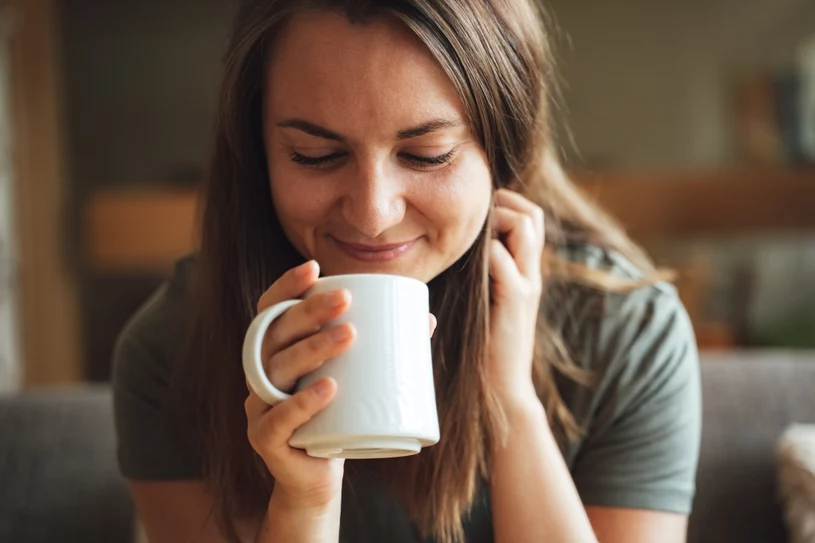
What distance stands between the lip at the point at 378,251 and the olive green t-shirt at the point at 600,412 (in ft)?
0.99

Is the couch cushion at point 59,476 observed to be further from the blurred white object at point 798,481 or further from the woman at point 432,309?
the blurred white object at point 798,481

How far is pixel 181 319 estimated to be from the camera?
115cm

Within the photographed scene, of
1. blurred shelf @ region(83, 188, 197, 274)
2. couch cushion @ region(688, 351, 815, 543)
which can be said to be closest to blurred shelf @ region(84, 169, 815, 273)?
blurred shelf @ region(83, 188, 197, 274)

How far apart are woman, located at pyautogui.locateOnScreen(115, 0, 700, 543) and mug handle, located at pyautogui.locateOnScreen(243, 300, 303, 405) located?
0.04 ft

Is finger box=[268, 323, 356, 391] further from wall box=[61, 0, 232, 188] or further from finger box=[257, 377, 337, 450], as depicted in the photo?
wall box=[61, 0, 232, 188]

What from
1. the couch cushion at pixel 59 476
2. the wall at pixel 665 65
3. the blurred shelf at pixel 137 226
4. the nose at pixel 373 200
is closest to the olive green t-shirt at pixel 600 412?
the couch cushion at pixel 59 476

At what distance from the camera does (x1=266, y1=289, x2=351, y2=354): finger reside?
725 millimetres

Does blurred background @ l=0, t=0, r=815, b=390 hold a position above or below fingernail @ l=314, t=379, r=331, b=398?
above

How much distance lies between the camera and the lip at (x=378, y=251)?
91 cm

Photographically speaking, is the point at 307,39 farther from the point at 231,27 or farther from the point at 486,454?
the point at 486,454

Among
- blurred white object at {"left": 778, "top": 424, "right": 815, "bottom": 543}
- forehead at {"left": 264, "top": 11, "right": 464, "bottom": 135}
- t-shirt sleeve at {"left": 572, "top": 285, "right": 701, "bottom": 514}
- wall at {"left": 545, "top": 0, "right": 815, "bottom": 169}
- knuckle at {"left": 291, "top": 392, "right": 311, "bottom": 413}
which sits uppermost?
wall at {"left": 545, "top": 0, "right": 815, "bottom": 169}

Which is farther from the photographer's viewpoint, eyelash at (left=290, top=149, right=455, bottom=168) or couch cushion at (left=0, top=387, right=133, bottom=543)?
couch cushion at (left=0, top=387, right=133, bottom=543)

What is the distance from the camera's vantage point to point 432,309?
41.4 inches

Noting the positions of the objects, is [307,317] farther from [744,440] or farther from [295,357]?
[744,440]
